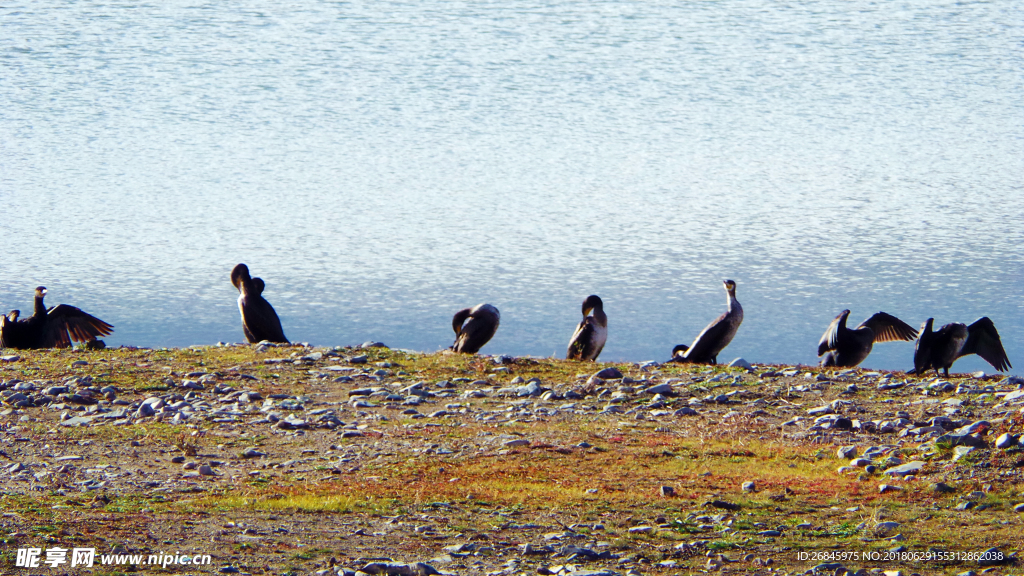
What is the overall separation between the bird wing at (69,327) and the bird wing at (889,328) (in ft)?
50.1

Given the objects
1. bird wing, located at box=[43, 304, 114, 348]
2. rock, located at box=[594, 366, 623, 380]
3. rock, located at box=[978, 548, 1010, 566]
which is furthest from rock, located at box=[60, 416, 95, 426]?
rock, located at box=[978, 548, 1010, 566]

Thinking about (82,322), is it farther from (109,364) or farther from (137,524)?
(137,524)

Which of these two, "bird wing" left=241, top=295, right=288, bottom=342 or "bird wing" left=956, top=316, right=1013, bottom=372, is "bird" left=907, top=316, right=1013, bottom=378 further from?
"bird wing" left=241, top=295, right=288, bottom=342

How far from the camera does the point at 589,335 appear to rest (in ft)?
68.8

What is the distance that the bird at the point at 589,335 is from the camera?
20.9m

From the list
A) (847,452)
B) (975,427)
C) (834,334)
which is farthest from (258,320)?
(975,427)

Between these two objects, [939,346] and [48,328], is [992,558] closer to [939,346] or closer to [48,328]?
[939,346]

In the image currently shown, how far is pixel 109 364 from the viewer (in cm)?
1700

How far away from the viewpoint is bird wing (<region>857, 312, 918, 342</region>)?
2098cm

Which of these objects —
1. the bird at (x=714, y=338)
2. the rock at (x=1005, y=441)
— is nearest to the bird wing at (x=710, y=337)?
the bird at (x=714, y=338)

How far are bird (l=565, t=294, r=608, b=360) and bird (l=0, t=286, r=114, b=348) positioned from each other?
9557 mm

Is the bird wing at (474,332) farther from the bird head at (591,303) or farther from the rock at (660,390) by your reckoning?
the rock at (660,390)

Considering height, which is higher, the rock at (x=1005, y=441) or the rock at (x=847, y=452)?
the rock at (x=1005, y=441)

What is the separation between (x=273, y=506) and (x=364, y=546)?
4.64 feet
